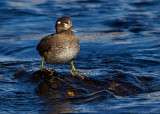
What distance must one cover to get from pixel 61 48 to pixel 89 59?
295 cm

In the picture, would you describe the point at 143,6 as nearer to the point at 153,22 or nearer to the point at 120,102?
the point at 153,22

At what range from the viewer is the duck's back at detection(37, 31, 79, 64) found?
23.1 ft

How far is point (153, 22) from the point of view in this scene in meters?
14.8

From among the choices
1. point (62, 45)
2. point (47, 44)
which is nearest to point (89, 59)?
point (47, 44)

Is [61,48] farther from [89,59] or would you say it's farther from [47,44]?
[89,59]

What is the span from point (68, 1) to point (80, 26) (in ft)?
17.4

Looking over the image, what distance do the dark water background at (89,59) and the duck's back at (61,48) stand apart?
1.51 ft

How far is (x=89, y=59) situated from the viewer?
9.95 metres

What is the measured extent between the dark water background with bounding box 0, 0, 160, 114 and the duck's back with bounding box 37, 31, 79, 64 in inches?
18.1

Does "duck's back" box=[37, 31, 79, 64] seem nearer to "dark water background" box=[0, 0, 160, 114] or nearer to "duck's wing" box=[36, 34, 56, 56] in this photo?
"duck's wing" box=[36, 34, 56, 56]

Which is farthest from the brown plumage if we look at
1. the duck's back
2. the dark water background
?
the dark water background

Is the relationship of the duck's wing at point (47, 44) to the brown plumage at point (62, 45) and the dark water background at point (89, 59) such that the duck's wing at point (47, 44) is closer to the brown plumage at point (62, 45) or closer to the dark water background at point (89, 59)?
the brown plumage at point (62, 45)

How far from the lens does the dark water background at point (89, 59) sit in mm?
6457

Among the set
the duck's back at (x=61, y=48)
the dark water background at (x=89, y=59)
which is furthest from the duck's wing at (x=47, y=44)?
the dark water background at (x=89, y=59)
